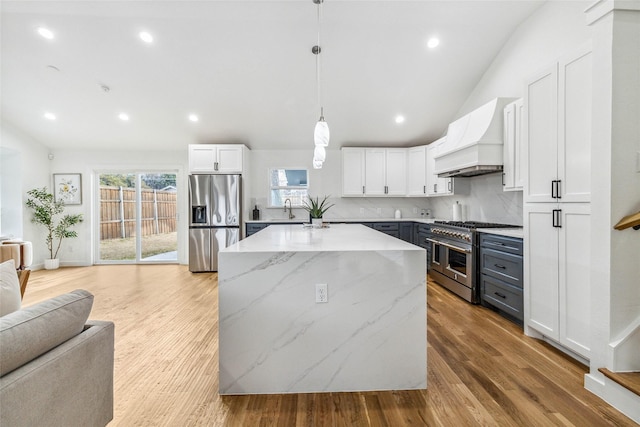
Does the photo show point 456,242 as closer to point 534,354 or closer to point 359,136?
point 534,354

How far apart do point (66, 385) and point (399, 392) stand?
1.67m

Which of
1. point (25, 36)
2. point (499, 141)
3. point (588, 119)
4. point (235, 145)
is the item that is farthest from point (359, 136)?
point (25, 36)

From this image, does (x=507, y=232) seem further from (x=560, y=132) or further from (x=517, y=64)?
(x=517, y=64)

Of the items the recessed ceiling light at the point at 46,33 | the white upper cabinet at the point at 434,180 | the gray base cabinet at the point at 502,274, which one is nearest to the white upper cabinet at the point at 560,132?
the gray base cabinet at the point at 502,274

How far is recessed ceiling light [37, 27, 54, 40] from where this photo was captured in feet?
11.8

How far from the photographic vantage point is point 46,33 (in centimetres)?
365

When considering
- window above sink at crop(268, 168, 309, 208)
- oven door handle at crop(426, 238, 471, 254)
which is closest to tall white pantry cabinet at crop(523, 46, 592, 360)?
oven door handle at crop(426, 238, 471, 254)

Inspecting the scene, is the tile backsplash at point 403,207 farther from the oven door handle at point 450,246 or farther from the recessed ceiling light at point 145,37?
the recessed ceiling light at point 145,37

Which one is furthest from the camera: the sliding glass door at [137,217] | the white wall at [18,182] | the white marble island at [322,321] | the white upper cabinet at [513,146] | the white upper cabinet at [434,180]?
the sliding glass door at [137,217]

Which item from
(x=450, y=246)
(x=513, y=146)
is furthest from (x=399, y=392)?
(x=513, y=146)

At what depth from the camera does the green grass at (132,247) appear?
6.19 metres

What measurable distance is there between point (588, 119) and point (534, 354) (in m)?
1.74

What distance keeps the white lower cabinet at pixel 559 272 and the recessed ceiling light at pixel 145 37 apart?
14.6 feet

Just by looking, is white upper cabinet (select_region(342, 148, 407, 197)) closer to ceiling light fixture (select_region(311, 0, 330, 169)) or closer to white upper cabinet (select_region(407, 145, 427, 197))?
white upper cabinet (select_region(407, 145, 427, 197))
